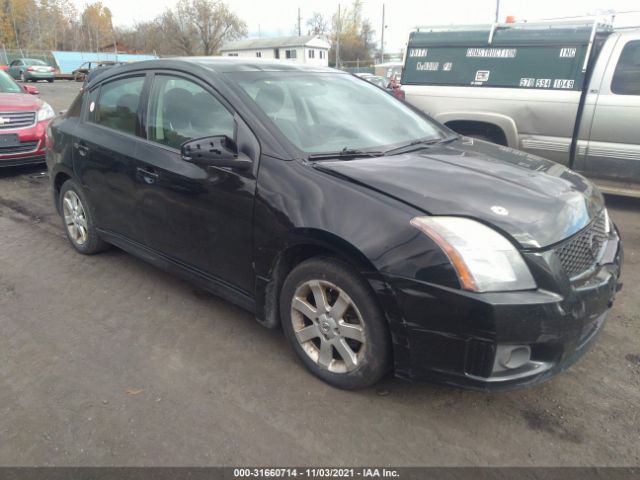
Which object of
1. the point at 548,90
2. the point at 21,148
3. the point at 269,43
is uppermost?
the point at 269,43

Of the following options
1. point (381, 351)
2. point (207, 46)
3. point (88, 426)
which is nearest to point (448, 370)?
point (381, 351)

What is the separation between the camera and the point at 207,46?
66.1 meters

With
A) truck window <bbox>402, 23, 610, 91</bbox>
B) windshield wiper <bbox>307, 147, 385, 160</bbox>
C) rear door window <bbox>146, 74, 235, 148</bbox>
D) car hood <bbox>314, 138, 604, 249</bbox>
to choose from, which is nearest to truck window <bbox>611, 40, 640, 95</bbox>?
truck window <bbox>402, 23, 610, 91</bbox>

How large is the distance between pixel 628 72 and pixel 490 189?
4366mm

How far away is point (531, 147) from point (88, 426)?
18.9 feet

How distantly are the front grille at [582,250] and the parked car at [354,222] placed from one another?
0.01 metres

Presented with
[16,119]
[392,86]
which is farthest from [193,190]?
[392,86]

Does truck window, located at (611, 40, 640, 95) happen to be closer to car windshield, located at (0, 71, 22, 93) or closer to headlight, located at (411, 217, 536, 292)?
headlight, located at (411, 217, 536, 292)

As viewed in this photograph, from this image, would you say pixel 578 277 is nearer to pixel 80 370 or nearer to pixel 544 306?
pixel 544 306

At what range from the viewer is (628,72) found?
561 centimetres

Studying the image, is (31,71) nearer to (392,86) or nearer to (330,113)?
(392,86)

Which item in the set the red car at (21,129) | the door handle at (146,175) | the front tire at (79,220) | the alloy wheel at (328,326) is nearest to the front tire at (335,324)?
the alloy wheel at (328,326)

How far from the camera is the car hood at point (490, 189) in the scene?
2314 mm

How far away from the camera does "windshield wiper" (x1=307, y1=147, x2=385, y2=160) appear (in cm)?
282
